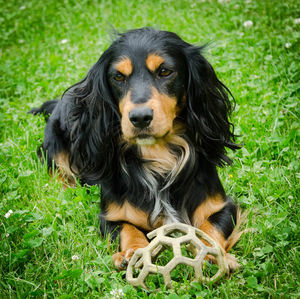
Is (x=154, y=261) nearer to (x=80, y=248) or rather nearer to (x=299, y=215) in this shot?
(x=80, y=248)

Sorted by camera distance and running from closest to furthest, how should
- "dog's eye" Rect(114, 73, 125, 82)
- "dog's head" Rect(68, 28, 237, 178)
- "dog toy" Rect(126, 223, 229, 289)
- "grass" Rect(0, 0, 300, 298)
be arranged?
1. "dog toy" Rect(126, 223, 229, 289)
2. "grass" Rect(0, 0, 300, 298)
3. "dog's head" Rect(68, 28, 237, 178)
4. "dog's eye" Rect(114, 73, 125, 82)

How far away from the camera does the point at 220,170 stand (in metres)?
3.34

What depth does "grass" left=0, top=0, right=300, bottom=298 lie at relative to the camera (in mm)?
2199

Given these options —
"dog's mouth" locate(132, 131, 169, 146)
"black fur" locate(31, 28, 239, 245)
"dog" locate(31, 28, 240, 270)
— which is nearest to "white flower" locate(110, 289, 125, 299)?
"dog" locate(31, 28, 240, 270)

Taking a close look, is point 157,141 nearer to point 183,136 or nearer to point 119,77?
point 183,136

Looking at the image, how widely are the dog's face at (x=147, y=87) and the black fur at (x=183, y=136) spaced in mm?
15

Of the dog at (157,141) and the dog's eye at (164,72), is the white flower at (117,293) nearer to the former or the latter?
the dog at (157,141)

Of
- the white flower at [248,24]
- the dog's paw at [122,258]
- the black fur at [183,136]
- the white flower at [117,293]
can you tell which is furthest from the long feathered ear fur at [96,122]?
the white flower at [248,24]

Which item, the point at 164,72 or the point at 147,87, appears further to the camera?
the point at 164,72

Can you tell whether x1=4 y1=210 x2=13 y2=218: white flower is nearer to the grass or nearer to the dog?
the grass

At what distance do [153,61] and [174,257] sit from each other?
122cm

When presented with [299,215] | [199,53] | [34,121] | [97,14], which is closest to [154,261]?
[299,215]

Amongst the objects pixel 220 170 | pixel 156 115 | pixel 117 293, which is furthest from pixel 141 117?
pixel 220 170

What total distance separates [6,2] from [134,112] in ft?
28.9
